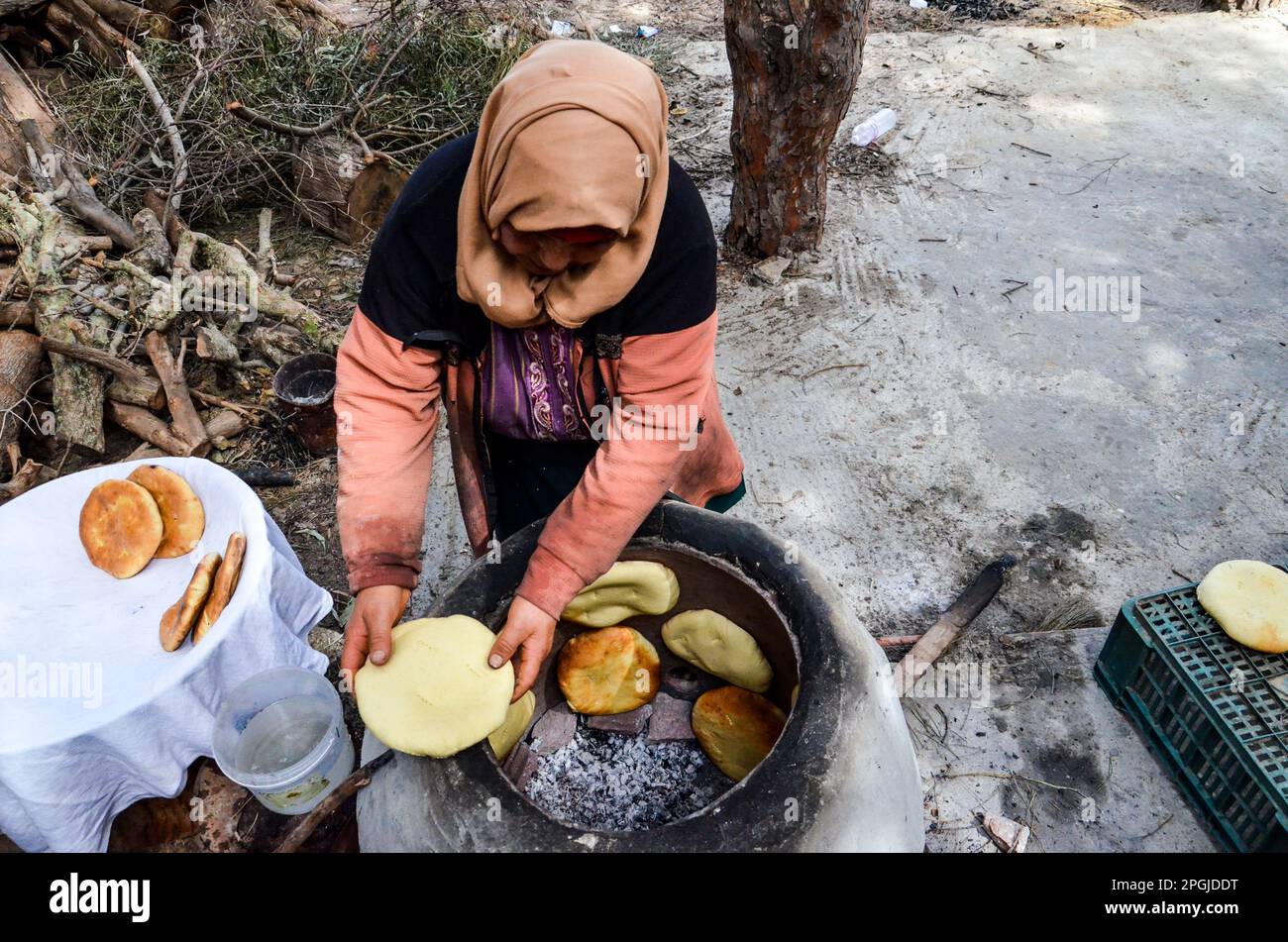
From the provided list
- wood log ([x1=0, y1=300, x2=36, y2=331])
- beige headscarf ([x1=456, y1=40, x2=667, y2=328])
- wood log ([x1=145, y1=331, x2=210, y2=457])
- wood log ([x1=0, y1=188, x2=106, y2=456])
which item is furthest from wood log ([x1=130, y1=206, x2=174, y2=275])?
beige headscarf ([x1=456, y1=40, x2=667, y2=328])

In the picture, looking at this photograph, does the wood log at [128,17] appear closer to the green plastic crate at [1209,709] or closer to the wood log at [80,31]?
the wood log at [80,31]

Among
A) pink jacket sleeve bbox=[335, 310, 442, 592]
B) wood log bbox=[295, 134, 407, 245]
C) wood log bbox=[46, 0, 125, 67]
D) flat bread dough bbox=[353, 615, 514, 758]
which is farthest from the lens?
wood log bbox=[46, 0, 125, 67]

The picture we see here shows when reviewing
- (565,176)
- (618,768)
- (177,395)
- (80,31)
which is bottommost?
(177,395)

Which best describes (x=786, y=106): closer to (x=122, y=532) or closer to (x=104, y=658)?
(x=122, y=532)

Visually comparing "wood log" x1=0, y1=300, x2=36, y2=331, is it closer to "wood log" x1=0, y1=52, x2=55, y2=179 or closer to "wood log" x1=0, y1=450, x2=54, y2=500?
"wood log" x1=0, y1=450, x2=54, y2=500

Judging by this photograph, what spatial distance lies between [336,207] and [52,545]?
10.4 feet

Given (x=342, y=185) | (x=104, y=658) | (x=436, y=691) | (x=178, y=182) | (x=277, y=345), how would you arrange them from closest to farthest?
(x=436, y=691)
(x=104, y=658)
(x=277, y=345)
(x=178, y=182)
(x=342, y=185)

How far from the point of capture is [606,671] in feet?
6.17

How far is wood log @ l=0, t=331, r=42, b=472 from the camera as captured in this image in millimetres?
3246

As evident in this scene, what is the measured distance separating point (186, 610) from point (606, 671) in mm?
1124

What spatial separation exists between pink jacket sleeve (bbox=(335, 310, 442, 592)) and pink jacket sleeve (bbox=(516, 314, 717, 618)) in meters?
0.29

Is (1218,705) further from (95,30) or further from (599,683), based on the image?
(95,30)

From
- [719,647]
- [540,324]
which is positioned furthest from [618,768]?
[540,324]
